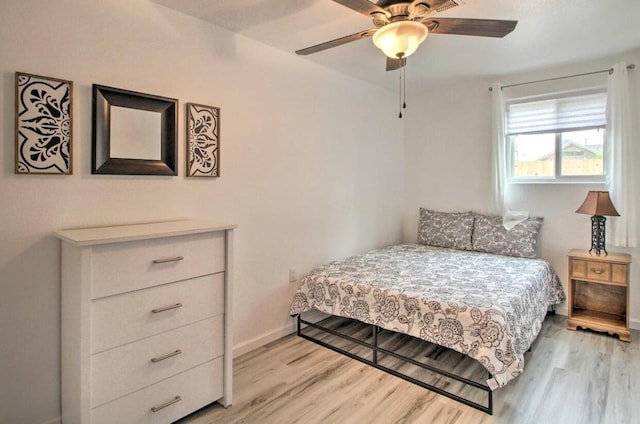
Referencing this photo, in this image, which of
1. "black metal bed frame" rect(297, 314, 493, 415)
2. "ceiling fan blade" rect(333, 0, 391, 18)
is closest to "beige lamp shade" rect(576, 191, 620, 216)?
"black metal bed frame" rect(297, 314, 493, 415)

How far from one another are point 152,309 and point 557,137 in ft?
12.4

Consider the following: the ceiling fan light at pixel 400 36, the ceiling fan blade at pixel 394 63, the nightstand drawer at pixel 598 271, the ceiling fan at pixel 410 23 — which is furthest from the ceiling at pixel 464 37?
the nightstand drawer at pixel 598 271

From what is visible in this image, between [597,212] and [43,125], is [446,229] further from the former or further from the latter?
[43,125]

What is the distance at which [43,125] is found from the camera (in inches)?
70.2

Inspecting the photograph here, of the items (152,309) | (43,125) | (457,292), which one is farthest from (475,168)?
(43,125)

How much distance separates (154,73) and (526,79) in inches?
134

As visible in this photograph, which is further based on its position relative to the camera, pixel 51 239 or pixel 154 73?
pixel 154 73

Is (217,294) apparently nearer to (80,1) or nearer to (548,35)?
(80,1)

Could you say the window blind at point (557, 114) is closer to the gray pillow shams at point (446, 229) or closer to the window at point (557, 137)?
the window at point (557, 137)

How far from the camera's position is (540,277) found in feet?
9.70

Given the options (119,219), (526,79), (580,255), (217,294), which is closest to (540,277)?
(580,255)

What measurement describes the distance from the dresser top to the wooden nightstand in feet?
9.73

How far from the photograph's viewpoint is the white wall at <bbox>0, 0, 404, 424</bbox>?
1.75 m

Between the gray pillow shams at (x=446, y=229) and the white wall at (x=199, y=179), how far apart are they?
0.48 m
